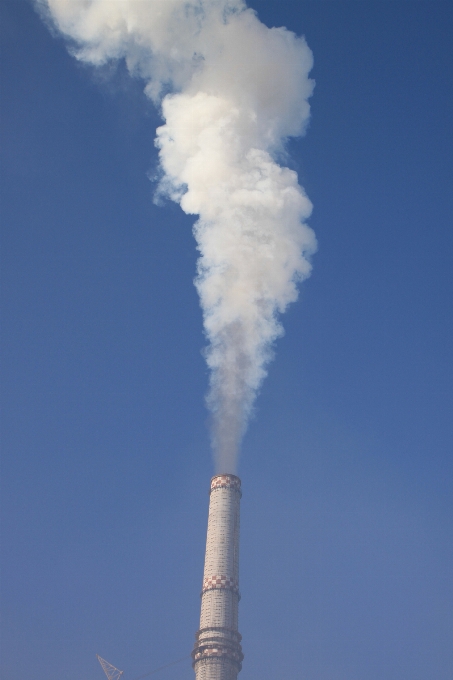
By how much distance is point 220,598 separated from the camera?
3282 inches

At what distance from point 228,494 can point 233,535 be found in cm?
560

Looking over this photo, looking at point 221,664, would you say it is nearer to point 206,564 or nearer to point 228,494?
point 206,564

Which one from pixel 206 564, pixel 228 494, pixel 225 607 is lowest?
pixel 225 607

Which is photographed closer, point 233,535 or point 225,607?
point 225,607

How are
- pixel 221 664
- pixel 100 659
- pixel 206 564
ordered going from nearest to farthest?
pixel 221 664 → pixel 206 564 → pixel 100 659

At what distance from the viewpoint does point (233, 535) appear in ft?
290

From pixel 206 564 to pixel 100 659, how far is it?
3495 centimetres

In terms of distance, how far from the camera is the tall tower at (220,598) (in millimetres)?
80538

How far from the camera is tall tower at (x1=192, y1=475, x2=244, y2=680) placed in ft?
264

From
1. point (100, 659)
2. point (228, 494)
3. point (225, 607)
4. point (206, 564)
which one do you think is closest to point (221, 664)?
point (225, 607)

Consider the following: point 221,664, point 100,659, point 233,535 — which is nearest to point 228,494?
point 233,535

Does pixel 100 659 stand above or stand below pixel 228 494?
below

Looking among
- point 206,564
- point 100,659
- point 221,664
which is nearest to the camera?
point 221,664

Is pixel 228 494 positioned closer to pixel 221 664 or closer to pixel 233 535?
pixel 233 535
